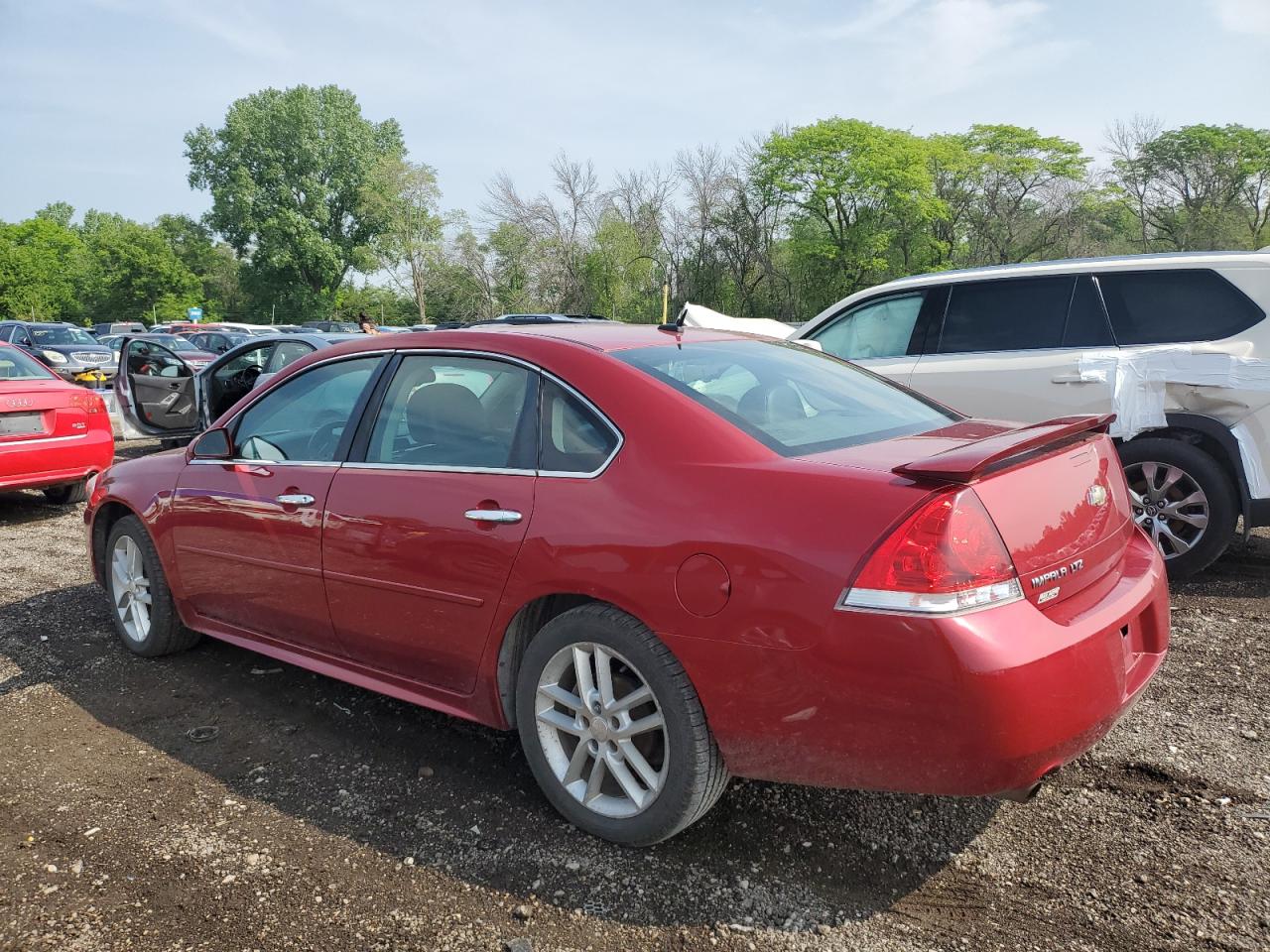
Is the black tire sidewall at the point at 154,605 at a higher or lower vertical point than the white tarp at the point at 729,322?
lower

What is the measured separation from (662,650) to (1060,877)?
1.28 meters

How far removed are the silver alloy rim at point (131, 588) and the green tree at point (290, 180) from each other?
57629mm

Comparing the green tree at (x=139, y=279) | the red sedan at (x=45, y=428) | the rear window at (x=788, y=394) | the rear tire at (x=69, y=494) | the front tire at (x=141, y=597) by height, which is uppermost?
the green tree at (x=139, y=279)

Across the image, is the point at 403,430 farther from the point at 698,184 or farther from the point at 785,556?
the point at 698,184

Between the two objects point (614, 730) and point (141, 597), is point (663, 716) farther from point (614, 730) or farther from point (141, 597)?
point (141, 597)

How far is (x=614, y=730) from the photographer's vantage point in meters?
2.67

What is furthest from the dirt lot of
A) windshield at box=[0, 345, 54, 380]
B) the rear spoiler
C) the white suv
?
windshield at box=[0, 345, 54, 380]

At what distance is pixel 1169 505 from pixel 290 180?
64579mm

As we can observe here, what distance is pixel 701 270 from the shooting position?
4606cm

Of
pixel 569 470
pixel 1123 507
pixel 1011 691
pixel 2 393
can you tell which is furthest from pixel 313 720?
pixel 2 393

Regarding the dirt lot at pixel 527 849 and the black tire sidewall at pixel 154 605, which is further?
the black tire sidewall at pixel 154 605

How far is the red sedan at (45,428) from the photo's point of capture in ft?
24.5

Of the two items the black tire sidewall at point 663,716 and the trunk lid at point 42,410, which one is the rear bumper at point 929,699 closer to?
the black tire sidewall at point 663,716

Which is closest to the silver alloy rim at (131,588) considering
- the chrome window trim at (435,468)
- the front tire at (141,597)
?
the front tire at (141,597)
